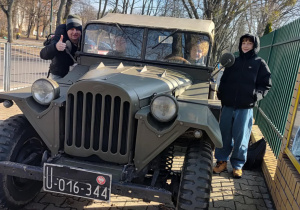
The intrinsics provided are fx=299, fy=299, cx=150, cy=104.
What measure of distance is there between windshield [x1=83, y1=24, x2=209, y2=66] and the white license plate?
2001mm

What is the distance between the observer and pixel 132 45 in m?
4.10

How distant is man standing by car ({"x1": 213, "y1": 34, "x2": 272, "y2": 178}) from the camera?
421 centimetres

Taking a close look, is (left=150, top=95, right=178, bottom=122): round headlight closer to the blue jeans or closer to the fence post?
the blue jeans

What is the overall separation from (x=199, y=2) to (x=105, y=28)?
9.01 meters

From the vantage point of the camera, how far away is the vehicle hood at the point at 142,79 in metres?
2.80

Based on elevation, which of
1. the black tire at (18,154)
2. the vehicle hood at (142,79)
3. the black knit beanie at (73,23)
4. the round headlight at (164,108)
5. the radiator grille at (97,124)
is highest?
the black knit beanie at (73,23)

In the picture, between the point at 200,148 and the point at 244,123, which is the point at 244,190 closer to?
the point at 244,123

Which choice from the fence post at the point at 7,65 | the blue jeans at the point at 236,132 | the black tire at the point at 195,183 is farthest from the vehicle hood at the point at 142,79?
the fence post at the point at 7,65

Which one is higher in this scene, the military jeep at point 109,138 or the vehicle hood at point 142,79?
the vehicle hood at point 142,79

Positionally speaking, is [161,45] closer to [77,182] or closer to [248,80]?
[248,80]

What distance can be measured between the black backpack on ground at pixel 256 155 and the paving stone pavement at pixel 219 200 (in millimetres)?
258

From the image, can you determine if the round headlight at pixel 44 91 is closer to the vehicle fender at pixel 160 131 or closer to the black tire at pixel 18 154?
the black tire at pixel 18 154

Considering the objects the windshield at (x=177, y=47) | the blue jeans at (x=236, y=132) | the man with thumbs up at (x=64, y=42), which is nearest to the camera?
the windshield at (x=177, y=47)

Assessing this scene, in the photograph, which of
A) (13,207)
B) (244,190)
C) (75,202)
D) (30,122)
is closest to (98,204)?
(75,202)
